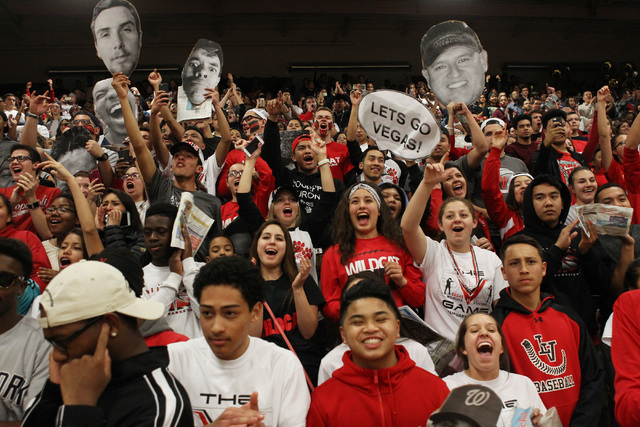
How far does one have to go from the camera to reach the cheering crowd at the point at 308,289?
1.70 m

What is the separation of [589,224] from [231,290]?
2397 millimetres

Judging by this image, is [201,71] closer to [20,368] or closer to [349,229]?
[349,229]

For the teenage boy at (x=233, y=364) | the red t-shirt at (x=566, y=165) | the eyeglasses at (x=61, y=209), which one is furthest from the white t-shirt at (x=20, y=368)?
the red t-shirt at (x=566, y=165)

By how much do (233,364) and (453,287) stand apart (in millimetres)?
1648

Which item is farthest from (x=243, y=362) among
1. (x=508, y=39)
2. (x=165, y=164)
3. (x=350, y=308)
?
(x=508, y=39)

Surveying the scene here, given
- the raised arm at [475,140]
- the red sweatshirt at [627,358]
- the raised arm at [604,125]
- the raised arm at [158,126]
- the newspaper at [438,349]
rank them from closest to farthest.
Answer: the red sweatshirt at [627,358] < the newspaper at [438,349] < the raised arm at [475,140] < the raised arm at [158,126] < the raised arm at [604,125]

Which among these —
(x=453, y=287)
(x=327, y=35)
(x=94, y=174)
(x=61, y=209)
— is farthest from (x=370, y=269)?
(x=327, y=35)

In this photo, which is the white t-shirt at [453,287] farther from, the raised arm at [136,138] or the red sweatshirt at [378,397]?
the raised arm at [136,138]

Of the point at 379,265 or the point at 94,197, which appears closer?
the point at 379,265

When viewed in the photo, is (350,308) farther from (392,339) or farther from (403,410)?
(403,410)

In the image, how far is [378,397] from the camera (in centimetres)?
229

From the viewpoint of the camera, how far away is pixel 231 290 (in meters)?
2.21

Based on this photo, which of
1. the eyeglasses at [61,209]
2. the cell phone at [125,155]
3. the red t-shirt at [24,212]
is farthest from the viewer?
the cell phone at [125,155]

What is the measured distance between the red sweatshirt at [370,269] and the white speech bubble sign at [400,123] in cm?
86
